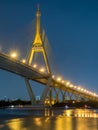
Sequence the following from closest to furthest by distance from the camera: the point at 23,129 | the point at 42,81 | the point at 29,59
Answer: the point at 23,129
the point at 29,59
the point at 42,81

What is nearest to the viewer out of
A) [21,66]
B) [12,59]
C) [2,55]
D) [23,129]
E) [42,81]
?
[23,129]

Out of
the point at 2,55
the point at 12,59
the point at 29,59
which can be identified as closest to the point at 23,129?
the point at 2,55

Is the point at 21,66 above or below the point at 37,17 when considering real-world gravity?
below

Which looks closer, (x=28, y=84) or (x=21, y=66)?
(x=21, y=66)

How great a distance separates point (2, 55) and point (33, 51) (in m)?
23.6

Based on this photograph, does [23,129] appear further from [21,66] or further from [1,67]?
[21,66]

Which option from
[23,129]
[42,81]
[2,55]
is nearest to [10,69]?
[2,55]

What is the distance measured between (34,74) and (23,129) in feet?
165

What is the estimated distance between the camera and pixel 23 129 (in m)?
20.5

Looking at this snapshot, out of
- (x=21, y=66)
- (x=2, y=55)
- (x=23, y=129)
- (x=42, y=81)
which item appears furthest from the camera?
(x=42, y=81)

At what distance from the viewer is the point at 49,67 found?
73.7 m

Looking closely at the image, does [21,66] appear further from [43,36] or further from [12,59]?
[43,36]

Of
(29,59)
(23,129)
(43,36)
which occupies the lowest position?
(23,129)

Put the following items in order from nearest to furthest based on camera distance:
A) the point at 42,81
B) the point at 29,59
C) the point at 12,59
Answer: the point at 12,59
the point at 29,59
the point at 42,81
